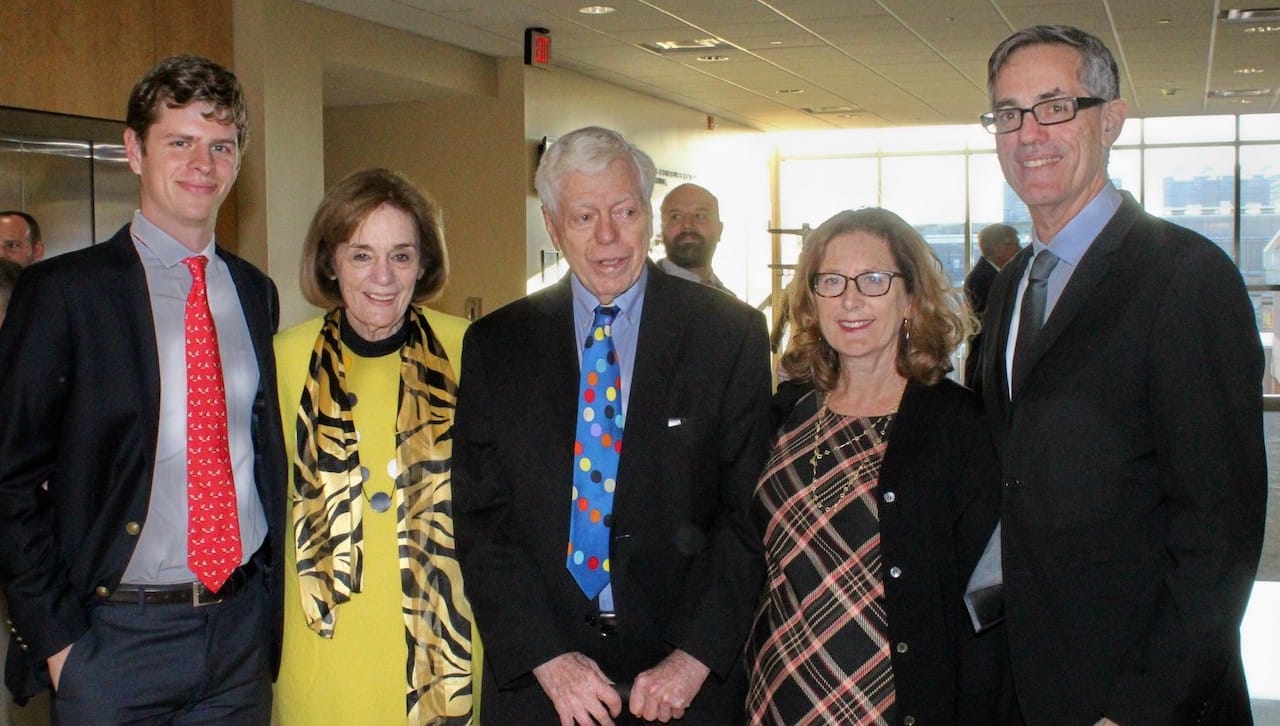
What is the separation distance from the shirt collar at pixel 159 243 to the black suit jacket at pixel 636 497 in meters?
0.71

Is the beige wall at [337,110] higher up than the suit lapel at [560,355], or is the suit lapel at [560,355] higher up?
the beige wall at [337,110]

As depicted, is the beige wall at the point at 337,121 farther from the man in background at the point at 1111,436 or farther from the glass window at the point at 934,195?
the glass window at the point at 934,195

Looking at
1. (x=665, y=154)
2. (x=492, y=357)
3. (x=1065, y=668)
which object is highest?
(x=665, y=154)

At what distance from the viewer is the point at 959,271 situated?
21031mm

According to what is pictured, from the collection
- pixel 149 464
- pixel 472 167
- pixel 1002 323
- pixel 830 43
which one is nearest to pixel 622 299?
pixel 1002 323

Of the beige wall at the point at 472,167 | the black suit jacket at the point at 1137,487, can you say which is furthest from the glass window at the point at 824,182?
the black suit jacket at the point at 1137,487

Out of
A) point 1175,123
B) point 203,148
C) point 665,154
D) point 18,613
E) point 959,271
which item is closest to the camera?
point 18,613

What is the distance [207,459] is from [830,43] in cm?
986

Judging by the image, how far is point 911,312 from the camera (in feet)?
8.77

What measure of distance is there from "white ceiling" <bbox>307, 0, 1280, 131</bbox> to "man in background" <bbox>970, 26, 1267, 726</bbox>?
7518mm

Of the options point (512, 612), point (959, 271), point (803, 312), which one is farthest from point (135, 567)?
point (959, 271)

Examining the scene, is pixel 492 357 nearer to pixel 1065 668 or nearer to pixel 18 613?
pixel 18 613

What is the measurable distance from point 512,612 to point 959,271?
19446 millimetres

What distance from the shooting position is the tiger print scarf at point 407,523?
2.71 m
